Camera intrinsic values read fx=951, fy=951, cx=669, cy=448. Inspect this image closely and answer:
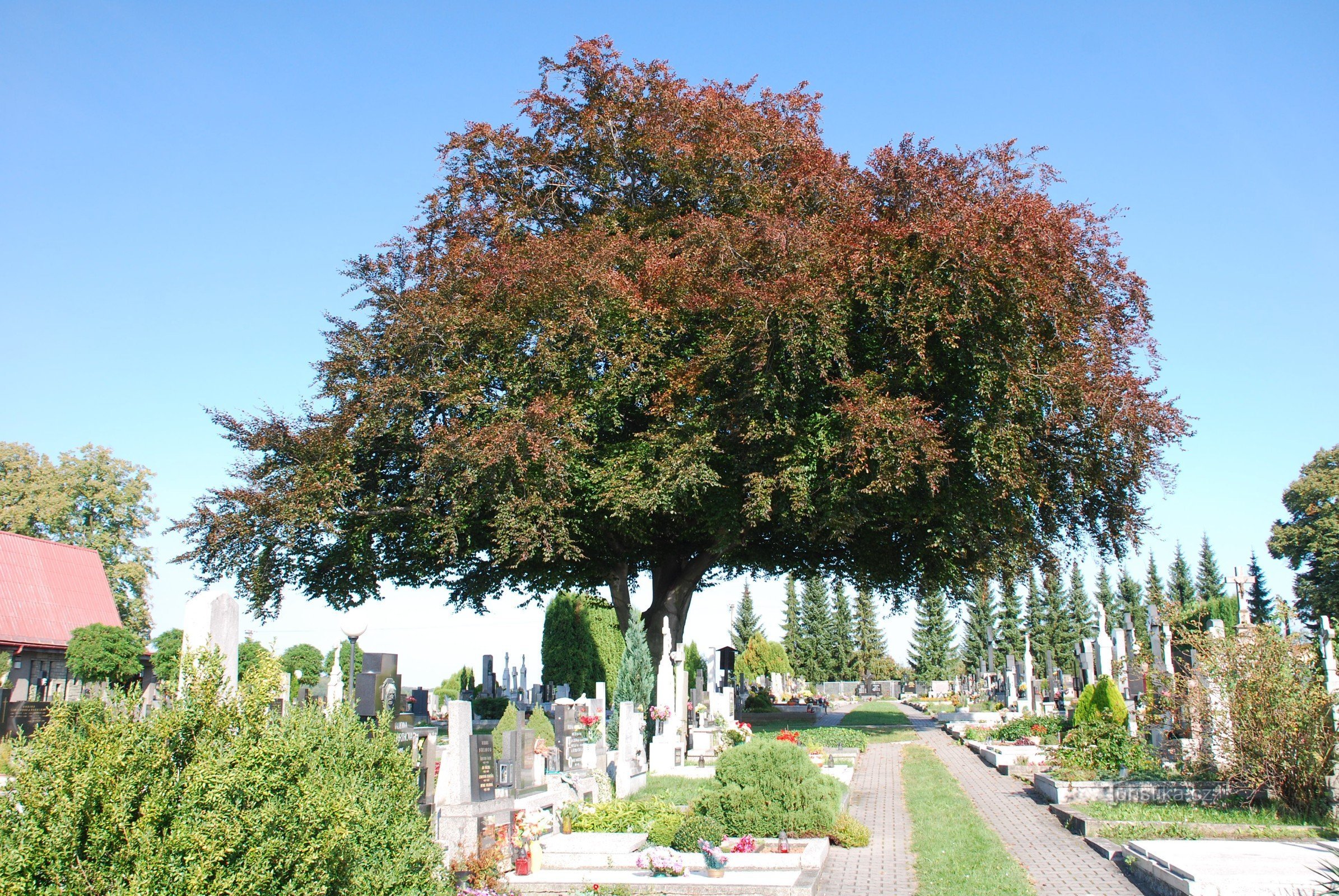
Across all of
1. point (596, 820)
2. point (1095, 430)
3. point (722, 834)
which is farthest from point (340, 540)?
point (1095, 430)

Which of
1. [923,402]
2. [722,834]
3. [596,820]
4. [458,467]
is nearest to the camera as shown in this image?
[722,834]

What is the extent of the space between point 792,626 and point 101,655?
5527 cm

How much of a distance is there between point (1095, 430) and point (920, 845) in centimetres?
1079

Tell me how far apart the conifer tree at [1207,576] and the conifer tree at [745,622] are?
106 ft

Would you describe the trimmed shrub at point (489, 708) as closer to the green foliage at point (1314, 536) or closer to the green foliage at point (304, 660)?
the green foliage at point (304, 660)

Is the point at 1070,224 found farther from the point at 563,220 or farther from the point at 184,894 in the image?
the point at 184,894

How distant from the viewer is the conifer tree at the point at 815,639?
73562 millimetres

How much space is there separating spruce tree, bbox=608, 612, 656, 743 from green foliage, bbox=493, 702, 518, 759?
10.5 ft

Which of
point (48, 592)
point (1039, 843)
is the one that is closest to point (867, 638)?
point (48, 592)

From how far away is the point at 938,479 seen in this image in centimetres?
1992

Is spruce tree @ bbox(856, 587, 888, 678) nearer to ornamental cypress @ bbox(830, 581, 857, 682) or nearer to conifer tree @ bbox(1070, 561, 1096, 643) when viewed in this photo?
ornamental cypress @ bbox(830, 581, 857, 682)

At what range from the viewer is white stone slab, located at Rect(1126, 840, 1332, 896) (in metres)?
8.09

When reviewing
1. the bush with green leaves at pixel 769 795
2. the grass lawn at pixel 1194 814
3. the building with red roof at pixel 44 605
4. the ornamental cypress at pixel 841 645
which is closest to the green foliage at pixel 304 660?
the building with red roof at pixel 44 605

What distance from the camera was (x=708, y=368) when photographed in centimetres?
2033
